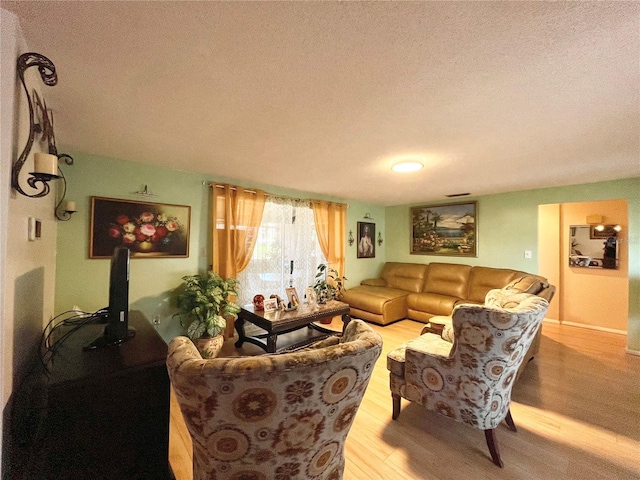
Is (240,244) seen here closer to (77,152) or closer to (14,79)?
(77,152)

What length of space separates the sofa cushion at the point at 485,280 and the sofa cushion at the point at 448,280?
10cm

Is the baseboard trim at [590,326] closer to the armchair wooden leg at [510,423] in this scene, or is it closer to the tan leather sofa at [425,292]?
the tan leather sofa at [425,292]

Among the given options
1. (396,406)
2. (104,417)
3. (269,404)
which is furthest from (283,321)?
(269,404)

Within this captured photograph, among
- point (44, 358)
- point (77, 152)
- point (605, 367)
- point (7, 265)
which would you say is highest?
point (77, 152)

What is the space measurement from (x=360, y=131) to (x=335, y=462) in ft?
6.39

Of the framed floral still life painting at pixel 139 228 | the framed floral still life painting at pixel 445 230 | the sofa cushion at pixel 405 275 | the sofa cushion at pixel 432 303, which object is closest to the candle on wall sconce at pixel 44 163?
the framed floral still life painting at pixel 139 228

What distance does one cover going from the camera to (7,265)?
937 millimetres

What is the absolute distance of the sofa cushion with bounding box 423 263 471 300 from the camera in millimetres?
4301

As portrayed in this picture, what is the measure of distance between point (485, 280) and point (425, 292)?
98cm

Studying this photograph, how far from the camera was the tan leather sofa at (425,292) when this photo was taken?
4.03 meters

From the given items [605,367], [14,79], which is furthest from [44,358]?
[605,367]

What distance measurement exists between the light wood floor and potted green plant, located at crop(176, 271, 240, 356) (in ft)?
2.68

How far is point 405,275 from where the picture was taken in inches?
197

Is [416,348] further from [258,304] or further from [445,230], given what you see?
[445,230]
